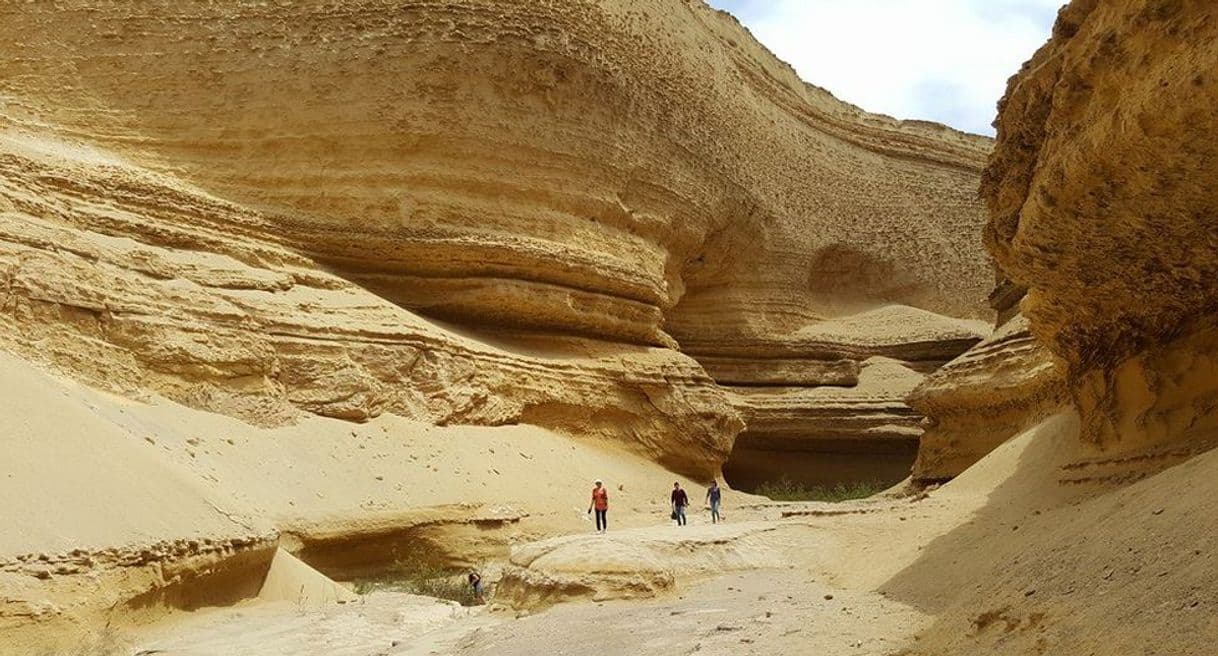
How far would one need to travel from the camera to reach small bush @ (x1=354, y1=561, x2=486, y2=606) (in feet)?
32.4

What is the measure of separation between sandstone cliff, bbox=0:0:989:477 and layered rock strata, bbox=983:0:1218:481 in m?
8.67

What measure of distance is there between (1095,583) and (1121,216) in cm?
286

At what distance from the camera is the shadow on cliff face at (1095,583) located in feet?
10.2

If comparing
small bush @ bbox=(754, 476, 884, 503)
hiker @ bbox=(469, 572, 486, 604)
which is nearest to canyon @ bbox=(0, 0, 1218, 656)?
small bush @ bbox=(754, 476, 884, 503)

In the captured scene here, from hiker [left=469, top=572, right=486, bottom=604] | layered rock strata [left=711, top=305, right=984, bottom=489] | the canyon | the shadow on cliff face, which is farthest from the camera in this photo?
layered rock strata [left=711, top=305, right=984, bottom=489]

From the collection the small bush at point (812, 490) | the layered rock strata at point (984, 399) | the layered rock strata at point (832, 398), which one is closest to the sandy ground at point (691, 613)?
the layered rock strata at point (984, 399)


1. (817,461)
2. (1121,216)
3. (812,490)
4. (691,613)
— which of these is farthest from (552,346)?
(1121,216)

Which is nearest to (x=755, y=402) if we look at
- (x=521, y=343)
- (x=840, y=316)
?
(x=840, y=316)

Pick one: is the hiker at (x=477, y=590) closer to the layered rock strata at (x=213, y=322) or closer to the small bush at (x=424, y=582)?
the small bush at (x=424, y=582)

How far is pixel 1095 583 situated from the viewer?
365 cm

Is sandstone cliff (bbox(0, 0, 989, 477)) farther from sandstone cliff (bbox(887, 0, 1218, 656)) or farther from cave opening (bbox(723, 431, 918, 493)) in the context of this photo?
sandstone cliff (bbox(887, 0, 1218, 656))

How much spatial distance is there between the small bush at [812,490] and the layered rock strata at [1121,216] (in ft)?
43.5

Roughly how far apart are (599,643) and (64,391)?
5874 mm

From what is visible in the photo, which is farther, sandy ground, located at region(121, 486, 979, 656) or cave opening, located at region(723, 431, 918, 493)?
cave opening, located at region(723, 431, 918, 493)
